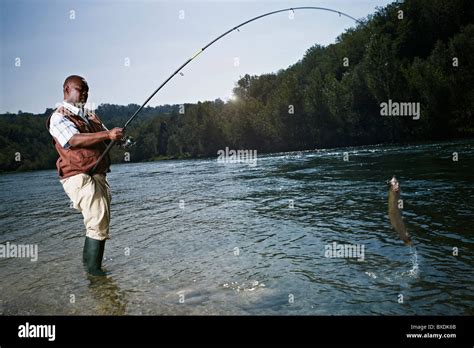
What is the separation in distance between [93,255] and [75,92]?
A: 244 centimetres

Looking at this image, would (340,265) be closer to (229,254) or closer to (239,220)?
(229,254)

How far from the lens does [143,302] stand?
4.71 metres

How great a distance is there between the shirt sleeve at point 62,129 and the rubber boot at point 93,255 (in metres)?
1.50

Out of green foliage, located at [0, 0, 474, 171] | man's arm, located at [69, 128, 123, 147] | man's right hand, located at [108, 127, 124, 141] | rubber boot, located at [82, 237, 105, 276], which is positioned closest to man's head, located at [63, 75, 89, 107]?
man's arm, located at [69, 128, 123, 147]

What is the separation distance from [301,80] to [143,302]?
10953 centimetres

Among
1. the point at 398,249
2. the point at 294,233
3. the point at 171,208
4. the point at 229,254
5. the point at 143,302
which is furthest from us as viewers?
the point at 171,208

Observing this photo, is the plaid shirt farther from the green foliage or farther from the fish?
the green foliage

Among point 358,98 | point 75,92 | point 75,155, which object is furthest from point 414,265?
point 358,98

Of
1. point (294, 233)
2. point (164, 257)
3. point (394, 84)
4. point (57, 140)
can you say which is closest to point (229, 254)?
point (164, 257)

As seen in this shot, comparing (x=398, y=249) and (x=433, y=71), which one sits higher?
(x=433, y=71)

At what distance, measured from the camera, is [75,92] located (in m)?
5.32

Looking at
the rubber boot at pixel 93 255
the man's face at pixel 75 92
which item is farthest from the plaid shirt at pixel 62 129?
the rubber boot at pixel 93 255

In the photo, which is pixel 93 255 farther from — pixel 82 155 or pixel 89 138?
pixel 89 138
